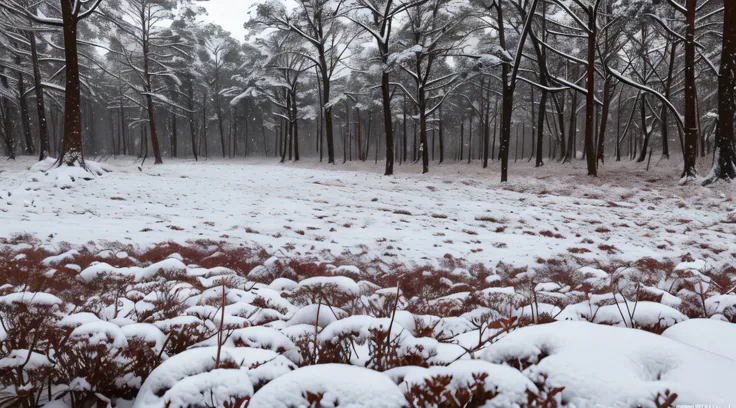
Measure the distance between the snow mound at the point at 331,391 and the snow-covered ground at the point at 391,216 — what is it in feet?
14.9

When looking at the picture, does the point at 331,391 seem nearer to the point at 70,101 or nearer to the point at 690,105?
the point at 70,101

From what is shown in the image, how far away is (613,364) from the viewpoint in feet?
4.53

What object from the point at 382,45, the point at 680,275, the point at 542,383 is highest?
the point at 382,45

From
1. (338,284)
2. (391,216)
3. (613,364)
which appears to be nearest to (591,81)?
(391,216)

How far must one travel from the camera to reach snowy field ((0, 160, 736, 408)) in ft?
4.41

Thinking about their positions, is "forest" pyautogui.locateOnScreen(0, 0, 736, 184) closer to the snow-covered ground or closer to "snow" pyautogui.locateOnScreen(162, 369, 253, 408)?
the snow-covered ground

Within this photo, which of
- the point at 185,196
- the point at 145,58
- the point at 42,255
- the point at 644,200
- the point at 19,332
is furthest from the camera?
the point at 145,58

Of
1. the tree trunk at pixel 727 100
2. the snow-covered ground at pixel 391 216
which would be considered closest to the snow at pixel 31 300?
the snow-covered ground at pixel 391 216

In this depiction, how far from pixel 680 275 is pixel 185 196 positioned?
1093 centimetres

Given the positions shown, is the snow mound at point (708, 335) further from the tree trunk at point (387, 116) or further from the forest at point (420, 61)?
the tree trunk at point (387, 116)

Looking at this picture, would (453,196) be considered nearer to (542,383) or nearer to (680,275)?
(680,275)

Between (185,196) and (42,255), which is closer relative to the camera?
(42,255)

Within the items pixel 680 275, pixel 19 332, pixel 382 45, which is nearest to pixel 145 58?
pixel 382 45

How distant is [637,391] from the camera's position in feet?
4.06
